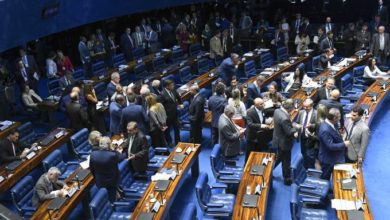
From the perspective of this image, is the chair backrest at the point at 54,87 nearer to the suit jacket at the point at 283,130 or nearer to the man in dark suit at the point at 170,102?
the man in dark suit at the point at 170,102

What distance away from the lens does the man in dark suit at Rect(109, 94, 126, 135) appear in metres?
9.77

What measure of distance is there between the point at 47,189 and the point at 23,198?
461 millimetres

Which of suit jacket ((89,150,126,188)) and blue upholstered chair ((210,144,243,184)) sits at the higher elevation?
suit jacket ((89,150,126,188))

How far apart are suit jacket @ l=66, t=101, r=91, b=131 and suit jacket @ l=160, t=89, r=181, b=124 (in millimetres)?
1717

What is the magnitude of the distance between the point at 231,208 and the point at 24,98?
266 inches

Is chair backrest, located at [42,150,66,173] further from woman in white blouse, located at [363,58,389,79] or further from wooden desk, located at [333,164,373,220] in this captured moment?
woman in white blouse, located at [363,58,389,79]

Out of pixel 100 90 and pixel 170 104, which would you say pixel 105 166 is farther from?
pixel 100 90

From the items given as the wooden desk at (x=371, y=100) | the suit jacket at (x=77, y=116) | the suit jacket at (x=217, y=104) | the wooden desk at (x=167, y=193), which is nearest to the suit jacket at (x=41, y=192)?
the wooden desk at (x=167, y=193)

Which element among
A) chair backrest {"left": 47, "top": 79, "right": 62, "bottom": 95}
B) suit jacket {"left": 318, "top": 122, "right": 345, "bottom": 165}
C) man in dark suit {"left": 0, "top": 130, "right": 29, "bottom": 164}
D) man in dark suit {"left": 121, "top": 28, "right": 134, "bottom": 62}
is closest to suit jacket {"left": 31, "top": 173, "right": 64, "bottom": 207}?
man in dark suit {"left": 0, "top": 130, "right": 29, "bottom": 164}

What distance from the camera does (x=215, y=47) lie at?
15.9m

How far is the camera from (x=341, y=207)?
6.90 m

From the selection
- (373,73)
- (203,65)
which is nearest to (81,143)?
(203,65)

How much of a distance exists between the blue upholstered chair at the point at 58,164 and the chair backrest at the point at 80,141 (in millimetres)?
375

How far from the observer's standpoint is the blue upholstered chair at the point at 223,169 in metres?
8.39
